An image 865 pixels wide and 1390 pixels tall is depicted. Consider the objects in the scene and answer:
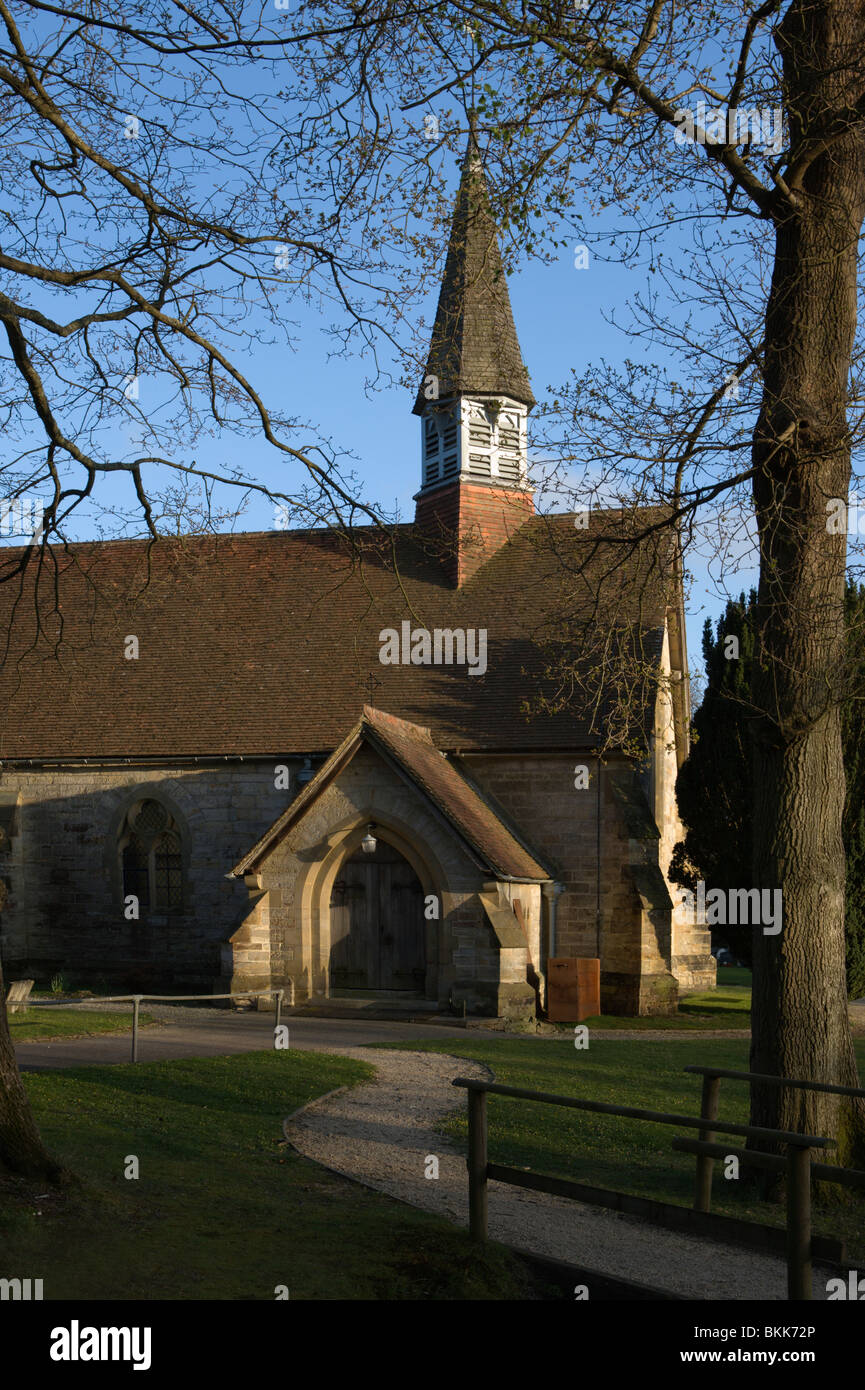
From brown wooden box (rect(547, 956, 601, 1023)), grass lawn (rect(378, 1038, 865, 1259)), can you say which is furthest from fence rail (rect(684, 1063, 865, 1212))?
brown wooden box (rect(547, 956, 601, 1023))

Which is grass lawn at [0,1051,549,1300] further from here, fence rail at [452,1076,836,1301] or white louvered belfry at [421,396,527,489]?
white louvered belfry at [421,396,527,489]

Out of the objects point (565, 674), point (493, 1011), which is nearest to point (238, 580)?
point (493, 1011)

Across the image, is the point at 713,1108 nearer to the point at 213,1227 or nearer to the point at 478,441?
the point at 213,1227

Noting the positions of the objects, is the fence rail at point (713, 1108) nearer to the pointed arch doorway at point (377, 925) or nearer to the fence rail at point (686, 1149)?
the fence rail at point (686, 1149)

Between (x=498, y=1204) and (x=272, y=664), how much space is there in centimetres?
1779

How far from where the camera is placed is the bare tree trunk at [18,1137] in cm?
748

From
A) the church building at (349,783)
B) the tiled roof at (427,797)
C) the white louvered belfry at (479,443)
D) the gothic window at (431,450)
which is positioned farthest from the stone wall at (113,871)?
the gothic window at (431,450)

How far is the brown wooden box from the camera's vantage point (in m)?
20.9

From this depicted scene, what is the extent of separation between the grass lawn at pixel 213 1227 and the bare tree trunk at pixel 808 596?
320cm
